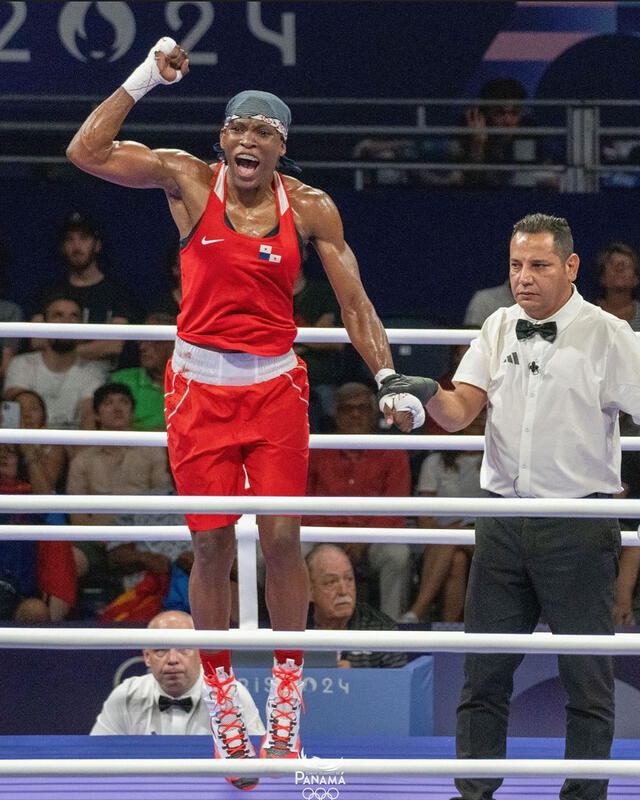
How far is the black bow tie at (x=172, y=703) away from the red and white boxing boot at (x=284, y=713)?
1.40 meters

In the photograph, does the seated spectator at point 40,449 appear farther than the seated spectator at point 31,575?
Yes

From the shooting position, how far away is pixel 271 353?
2.97 m

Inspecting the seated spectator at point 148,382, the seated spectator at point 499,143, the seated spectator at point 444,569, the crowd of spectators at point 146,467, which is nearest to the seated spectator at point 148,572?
the crowd of spectators at point 146,467

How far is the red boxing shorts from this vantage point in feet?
9.62

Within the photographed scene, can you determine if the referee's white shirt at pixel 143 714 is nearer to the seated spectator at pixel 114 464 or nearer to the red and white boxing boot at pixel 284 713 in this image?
the red and white boxing boot at pixel 284 713

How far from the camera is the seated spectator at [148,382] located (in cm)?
580

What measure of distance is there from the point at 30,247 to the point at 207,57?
5.04 ft

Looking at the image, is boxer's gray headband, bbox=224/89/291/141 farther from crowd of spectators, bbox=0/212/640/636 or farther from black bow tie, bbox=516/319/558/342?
crowd of spectators, bbox=0/212/640/636

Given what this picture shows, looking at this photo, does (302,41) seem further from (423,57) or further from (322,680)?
(322,680)

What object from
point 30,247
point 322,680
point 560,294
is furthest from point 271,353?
point 30,247

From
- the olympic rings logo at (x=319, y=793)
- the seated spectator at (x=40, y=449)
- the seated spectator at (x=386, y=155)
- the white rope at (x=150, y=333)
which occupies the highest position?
the seated spectator at (x=386, y=155)

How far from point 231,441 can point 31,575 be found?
267 centimetres

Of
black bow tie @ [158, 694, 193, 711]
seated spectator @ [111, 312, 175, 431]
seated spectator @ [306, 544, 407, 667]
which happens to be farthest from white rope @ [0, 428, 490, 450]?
seated spectator @ [111, 312, 175, 431]

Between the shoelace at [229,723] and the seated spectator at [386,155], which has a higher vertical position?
the seated spectator at [386,155]
